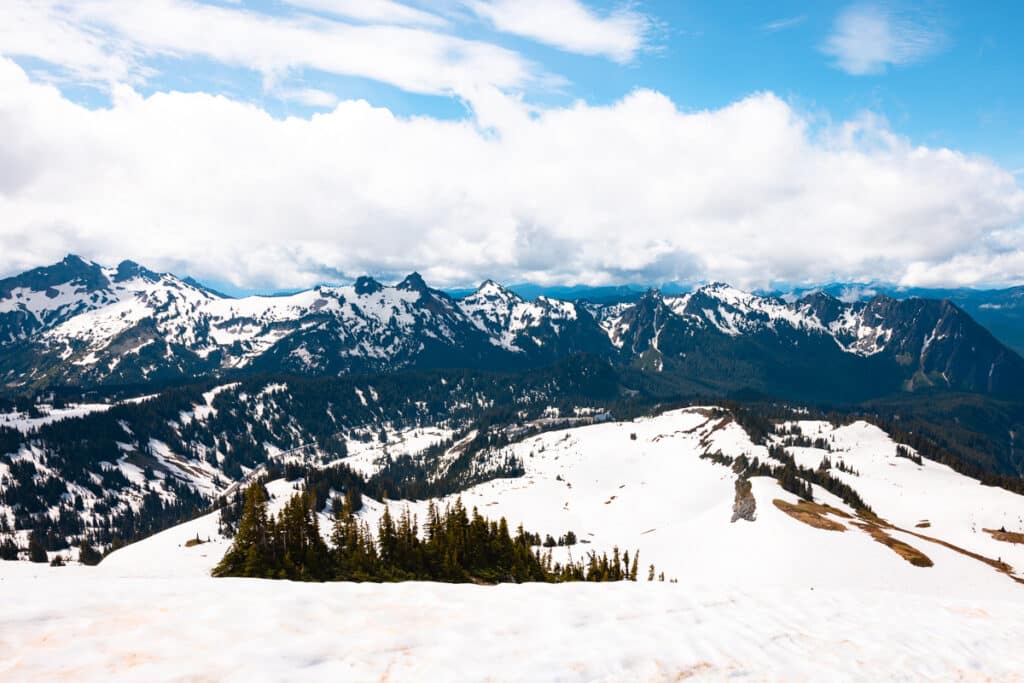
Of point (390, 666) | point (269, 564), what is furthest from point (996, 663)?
point (269, 564)

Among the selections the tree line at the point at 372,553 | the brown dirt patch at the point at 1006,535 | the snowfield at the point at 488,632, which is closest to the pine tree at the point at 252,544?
the tree line at the point at 372,553

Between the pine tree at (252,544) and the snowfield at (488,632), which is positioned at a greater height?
the snowfield at (488,632)

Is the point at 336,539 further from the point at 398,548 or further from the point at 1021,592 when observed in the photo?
the point at 1021,592

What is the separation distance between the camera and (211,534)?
150 metres

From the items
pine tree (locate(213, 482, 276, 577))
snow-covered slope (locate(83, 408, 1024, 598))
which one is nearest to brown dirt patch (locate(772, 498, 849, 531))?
snow-covered slope (locate(83, 408, 1024, 598))

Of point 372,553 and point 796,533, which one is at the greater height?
point 372,553

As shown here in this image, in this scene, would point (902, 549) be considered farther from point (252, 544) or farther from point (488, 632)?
point (252, 544)

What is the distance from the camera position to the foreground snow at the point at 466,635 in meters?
12.0

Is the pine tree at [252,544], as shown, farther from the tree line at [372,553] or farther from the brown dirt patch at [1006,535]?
the brown dirt patch at [1006,535]

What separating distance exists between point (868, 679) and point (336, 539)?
57362mm

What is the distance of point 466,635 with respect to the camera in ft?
50.0

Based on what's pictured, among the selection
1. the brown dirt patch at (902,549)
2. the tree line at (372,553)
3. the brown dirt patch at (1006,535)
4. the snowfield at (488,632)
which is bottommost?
the brown dirt patch at (1006,535)

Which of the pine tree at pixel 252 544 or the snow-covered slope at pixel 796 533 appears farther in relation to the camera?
the snow-covered slope at pixel 796 533

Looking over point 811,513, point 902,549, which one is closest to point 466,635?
point 902,549
